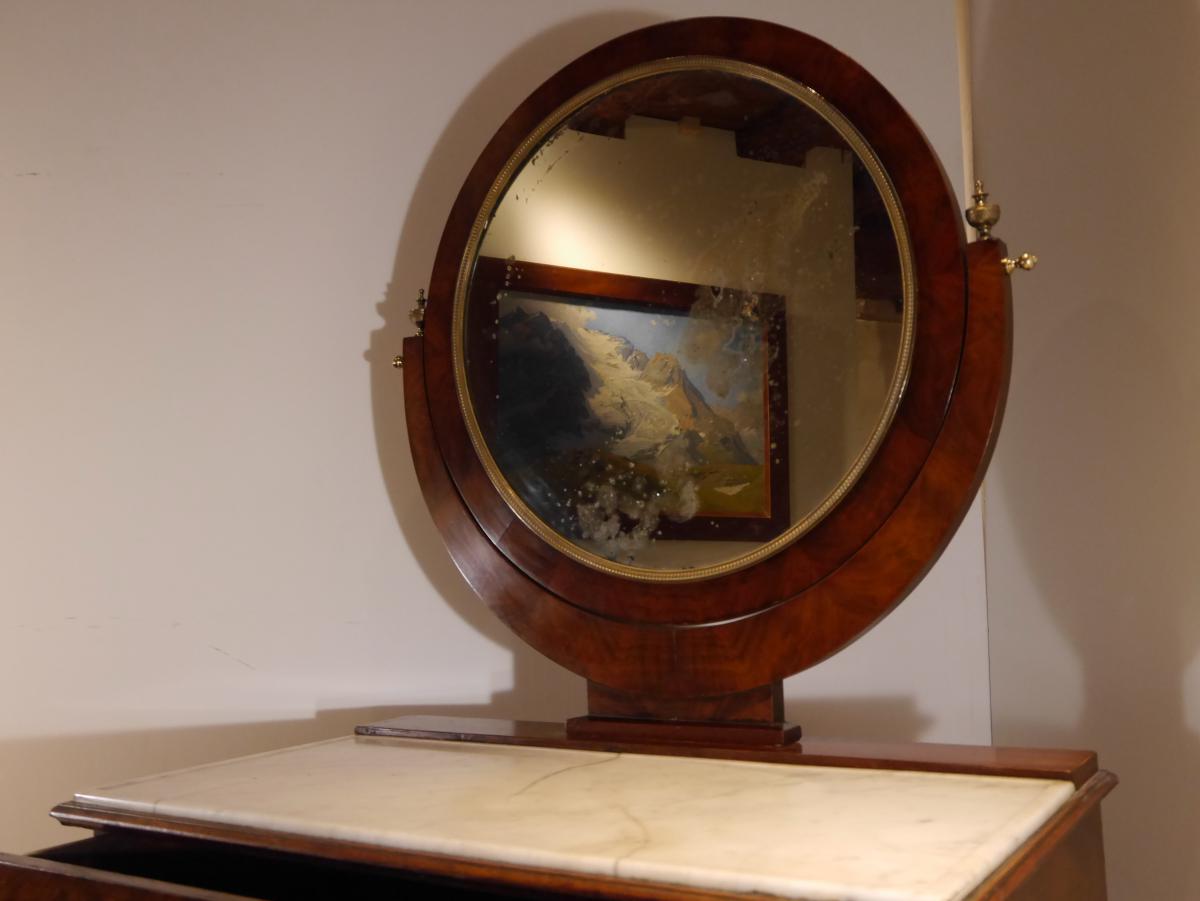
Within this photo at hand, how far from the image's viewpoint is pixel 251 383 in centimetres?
133

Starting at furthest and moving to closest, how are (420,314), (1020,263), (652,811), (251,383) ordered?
1. (251,383)
2. (420,314)
3. (1020,263)
4. (652,811)

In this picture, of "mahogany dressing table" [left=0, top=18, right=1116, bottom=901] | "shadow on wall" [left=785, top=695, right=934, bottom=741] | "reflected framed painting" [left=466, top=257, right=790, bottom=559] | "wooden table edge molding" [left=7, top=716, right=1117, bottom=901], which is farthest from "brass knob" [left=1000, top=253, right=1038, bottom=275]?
"shadow on wall" [left=785, top=695, right=934, bottom=741]

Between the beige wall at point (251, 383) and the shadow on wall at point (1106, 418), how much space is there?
0.32ft

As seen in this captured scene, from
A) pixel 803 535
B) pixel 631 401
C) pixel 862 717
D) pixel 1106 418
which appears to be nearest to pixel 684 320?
pixel 631 401

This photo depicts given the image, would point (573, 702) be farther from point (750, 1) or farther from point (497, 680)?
point (750, 1)

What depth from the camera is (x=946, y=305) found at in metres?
0.87

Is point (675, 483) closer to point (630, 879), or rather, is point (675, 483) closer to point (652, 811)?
point (652, 811)

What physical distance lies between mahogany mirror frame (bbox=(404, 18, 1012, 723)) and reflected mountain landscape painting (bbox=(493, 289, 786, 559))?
5cm

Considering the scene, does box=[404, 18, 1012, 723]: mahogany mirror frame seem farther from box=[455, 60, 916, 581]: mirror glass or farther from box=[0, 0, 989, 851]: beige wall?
box=[0, 0, 989, 851]: beige wall

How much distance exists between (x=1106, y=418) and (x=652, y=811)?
67 centimetres

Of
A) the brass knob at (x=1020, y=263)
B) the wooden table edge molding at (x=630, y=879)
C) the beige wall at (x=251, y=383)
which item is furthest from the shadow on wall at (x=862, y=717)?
the brass knob at (x=1020, y=263)

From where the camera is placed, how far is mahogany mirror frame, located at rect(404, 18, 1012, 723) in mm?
856

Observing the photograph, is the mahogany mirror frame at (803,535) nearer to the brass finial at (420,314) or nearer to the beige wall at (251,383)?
the brass finial at (420,314)

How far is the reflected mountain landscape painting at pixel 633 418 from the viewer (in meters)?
0.97
